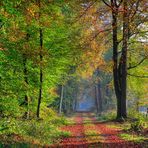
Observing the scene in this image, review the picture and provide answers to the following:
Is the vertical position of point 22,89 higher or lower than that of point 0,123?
higher

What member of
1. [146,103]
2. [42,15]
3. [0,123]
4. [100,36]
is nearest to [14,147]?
[0,123]

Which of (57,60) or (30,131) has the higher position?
(57,60)

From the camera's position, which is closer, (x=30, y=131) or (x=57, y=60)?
(x=30, y=131)

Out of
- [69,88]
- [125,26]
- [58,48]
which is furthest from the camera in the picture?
[69,88]

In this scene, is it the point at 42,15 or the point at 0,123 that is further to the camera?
the point at 42,15

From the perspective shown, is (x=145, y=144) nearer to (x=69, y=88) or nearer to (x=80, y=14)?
(x=80, y=14)

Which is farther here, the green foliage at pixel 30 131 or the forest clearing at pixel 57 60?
the forest clearing at pixel 57 60

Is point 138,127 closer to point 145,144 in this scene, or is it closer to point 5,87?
point 145,144

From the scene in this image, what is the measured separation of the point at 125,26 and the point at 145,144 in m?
14.4

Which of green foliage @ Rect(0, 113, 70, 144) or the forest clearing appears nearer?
green foliage @ Rect(0, 113, 70, 144)

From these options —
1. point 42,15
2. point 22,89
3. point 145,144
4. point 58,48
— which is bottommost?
point 145,144

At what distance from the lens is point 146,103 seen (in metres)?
48.5

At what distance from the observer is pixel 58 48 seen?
26.0m

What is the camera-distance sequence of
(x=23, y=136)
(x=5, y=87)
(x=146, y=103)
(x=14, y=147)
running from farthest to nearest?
1. (x=146, y=103)
2. (x=5, y=87)
3. (x=23, y=136)
4. (x=14, y=147)
